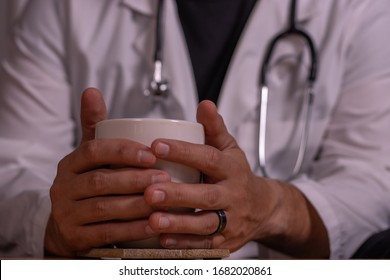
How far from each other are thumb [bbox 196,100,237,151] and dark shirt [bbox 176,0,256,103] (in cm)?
34

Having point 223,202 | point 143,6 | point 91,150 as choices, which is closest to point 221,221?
point 223,202

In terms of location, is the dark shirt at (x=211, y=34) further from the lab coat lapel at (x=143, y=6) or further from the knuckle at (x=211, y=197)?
the knuckle at (x=211, y=197)

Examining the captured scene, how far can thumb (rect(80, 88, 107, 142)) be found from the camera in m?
0.53

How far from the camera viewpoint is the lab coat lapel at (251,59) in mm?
866

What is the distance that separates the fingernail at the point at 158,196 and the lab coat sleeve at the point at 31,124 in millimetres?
227

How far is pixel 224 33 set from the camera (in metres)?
0.90

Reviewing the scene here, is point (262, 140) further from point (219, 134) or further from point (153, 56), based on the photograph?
point (219, 134)

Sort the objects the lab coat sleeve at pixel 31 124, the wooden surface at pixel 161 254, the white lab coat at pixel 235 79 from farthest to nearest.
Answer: the white lab coat at pixel 235 79 < the lab coat sleeve at pixel 31 124 < the wooden surface at pixel 161 254

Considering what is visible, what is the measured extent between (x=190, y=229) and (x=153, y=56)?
0.46 metres

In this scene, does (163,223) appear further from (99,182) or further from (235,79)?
(235,79)

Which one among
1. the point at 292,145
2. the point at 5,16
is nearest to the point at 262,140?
the point at 292,145

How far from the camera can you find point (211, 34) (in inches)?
35.2

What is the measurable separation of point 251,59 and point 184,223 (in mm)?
456

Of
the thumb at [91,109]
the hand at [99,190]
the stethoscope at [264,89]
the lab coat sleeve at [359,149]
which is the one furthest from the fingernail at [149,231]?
the stethoscope at [264,89]
